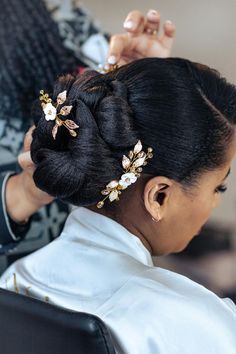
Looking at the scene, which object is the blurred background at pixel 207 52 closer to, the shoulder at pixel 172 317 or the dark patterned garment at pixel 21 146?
the dark patterned garment at pixel 21 146

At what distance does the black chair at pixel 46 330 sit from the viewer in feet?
2.23

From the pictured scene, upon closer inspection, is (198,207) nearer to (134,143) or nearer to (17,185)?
(134,143)

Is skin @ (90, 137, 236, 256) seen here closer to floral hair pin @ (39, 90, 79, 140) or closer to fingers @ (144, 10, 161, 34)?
floral hair pin @ (39, 90, 79, 140)

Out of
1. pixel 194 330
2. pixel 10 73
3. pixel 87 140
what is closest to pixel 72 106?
pixel 87 140

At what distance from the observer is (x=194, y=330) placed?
0.74 metres

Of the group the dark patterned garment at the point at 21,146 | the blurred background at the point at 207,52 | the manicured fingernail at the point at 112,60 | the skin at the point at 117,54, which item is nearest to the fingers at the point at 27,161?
the skin at the point at 117,54

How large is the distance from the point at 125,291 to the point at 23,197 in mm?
439

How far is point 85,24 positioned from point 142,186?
0.84m

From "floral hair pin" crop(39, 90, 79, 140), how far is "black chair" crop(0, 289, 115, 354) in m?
0.25

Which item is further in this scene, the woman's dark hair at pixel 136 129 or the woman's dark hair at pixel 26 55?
the woman's dark hair at pixel 26 55

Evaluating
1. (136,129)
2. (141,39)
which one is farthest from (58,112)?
(141,39)

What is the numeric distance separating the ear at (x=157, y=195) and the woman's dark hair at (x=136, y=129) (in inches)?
0.6

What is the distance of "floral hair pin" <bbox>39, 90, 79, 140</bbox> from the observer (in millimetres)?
A: 809

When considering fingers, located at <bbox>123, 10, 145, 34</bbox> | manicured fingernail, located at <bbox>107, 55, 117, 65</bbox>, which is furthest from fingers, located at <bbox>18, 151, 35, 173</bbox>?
fingers, located at <bbox>123, 10, 145, 34</bbox>
